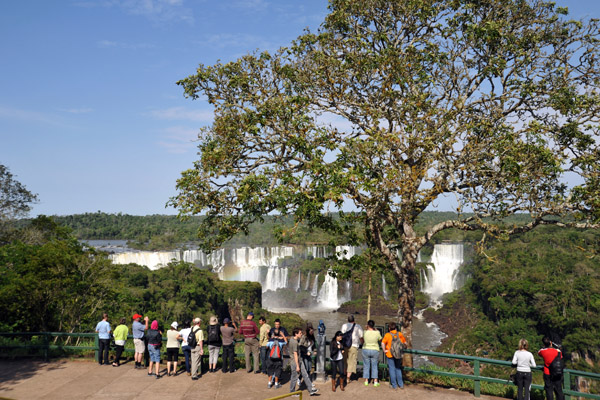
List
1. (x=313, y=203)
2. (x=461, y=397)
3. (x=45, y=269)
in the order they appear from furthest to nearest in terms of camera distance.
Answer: (x=45, y=269) → (x=313, y=203) → (x=461, y=397)

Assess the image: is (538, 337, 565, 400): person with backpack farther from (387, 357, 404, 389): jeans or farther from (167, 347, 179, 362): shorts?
(167, 347, 179, 362): shorts

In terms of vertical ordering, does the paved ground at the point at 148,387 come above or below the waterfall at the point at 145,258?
below

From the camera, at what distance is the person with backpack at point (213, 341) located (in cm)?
1091

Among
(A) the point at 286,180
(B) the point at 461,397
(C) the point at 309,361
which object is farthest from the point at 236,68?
(B) the point at 461,397

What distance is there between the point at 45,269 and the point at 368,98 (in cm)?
1126

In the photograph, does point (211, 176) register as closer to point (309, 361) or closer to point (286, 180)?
point (286, 180)

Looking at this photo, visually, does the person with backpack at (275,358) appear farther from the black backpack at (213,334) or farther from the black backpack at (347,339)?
the black backpack at (213,334)

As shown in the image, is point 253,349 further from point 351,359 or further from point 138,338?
point 138,338

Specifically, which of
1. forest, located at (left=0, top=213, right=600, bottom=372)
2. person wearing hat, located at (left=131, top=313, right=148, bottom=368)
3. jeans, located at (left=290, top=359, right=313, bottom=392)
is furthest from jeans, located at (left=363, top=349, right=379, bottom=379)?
forest, located at (left=0, top=213, right=600, bottom=372)

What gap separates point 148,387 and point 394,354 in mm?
5015

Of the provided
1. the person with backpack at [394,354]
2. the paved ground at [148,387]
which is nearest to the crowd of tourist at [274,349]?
the person with backpack at [394,354]

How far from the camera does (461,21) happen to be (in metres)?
13.3

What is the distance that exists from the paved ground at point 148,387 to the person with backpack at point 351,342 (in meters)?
0.33

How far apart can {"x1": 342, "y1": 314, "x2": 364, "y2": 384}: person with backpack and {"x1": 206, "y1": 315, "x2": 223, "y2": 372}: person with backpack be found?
2.83 metres
